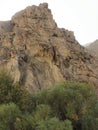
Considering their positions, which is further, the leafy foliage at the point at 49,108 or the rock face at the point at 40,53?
the rock face at the point at 40,53

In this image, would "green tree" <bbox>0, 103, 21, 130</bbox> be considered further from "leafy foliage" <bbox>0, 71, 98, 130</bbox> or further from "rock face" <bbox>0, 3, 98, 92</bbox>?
"rock face" <bbox>0, 3, 98, 92</bbox>

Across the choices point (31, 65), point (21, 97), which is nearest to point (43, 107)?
point (21, 97)

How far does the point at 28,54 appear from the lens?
161ft

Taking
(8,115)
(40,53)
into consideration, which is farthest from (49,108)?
(40,53)

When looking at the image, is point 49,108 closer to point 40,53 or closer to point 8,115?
point 8,115

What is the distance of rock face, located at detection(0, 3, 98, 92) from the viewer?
4759 cm

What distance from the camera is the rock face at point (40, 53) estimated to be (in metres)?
47.6

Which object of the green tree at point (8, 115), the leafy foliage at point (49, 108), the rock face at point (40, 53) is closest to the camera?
the leafy foliage at point (49, 108)

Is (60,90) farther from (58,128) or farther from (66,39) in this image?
(66,39)

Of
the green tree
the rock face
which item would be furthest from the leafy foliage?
the rock face

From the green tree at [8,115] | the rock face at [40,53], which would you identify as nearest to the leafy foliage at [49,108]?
the green tree at [8,115]

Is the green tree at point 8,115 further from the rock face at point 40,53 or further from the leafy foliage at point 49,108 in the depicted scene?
the rock face at point 40,53

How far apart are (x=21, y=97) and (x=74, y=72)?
47.9 feet

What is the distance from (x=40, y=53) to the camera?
4941cm
